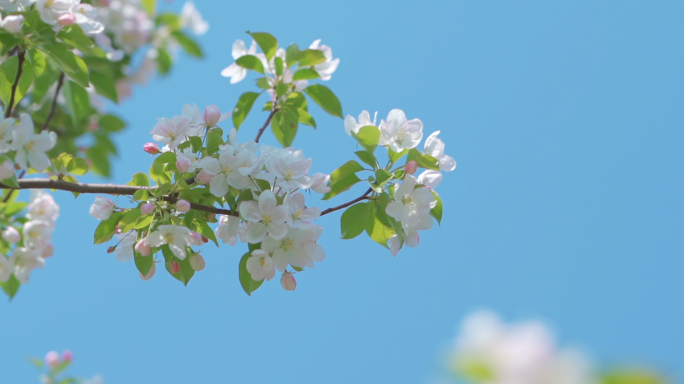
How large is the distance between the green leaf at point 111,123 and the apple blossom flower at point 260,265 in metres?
2.67

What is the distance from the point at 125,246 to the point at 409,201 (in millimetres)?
806

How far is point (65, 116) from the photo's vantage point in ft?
11.9

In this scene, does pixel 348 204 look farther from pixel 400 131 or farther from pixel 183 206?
pixel 183 206

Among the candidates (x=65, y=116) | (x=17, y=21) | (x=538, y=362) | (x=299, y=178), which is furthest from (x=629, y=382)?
(x=65, y=116)

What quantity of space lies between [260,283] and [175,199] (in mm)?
→ 328

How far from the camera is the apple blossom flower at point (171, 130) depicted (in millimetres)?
1650

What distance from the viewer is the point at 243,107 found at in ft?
7.47

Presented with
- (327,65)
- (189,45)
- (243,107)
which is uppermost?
(189,45)

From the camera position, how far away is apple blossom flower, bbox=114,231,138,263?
163 cm

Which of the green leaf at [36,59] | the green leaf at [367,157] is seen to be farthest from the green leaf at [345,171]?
the green leaf at [36,59]

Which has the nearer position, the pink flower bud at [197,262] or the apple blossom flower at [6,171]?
the apple blossom flower at [6,171]

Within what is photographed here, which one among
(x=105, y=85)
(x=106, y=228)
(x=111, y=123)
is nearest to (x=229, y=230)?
(x=106, y=228)

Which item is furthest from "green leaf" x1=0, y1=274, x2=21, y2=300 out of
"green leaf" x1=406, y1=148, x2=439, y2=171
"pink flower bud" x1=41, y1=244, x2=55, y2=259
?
"green leaf" x1=406, y1=148, x2=439, y2=171

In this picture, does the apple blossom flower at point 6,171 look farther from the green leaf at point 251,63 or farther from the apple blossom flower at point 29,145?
the green leaf at point 251,63
